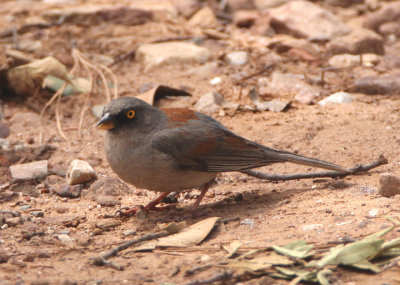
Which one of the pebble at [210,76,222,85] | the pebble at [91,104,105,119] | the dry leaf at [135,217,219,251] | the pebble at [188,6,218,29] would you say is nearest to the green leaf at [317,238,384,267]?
the dry leaf at [135,217,219,251]

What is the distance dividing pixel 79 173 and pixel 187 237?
1.80m

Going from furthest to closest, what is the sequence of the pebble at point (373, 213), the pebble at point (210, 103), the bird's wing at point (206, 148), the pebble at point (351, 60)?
the pebble at point (351, 60) → the pebble at point (210, 103) → the bird's wing at point (206, 148) → the pebble at point (373, 213)

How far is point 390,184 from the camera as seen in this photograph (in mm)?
4414

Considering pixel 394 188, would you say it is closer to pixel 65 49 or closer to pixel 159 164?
pixel 159 164

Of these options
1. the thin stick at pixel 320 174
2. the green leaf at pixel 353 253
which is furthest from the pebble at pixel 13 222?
the green leaf at pixel 353 253

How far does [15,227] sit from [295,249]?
223 centimetres

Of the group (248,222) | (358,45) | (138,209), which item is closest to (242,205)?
(248,222)

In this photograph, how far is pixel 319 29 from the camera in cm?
856

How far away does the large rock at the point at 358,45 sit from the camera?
7.99 metres

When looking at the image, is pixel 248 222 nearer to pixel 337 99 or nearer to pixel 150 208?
pixel 150 208

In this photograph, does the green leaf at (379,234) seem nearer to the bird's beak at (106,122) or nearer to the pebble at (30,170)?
the bird's beak at (106,122)

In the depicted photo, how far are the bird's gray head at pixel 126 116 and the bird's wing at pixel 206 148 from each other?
0.17 m

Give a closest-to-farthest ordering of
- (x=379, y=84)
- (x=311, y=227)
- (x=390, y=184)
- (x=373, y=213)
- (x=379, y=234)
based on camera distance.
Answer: (x=379, y=234) → (x=311, y=227) → (x=373, y=213) → (x=390, y=184) → (x=379, y=84)

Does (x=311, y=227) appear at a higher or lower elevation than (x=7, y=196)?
higher
